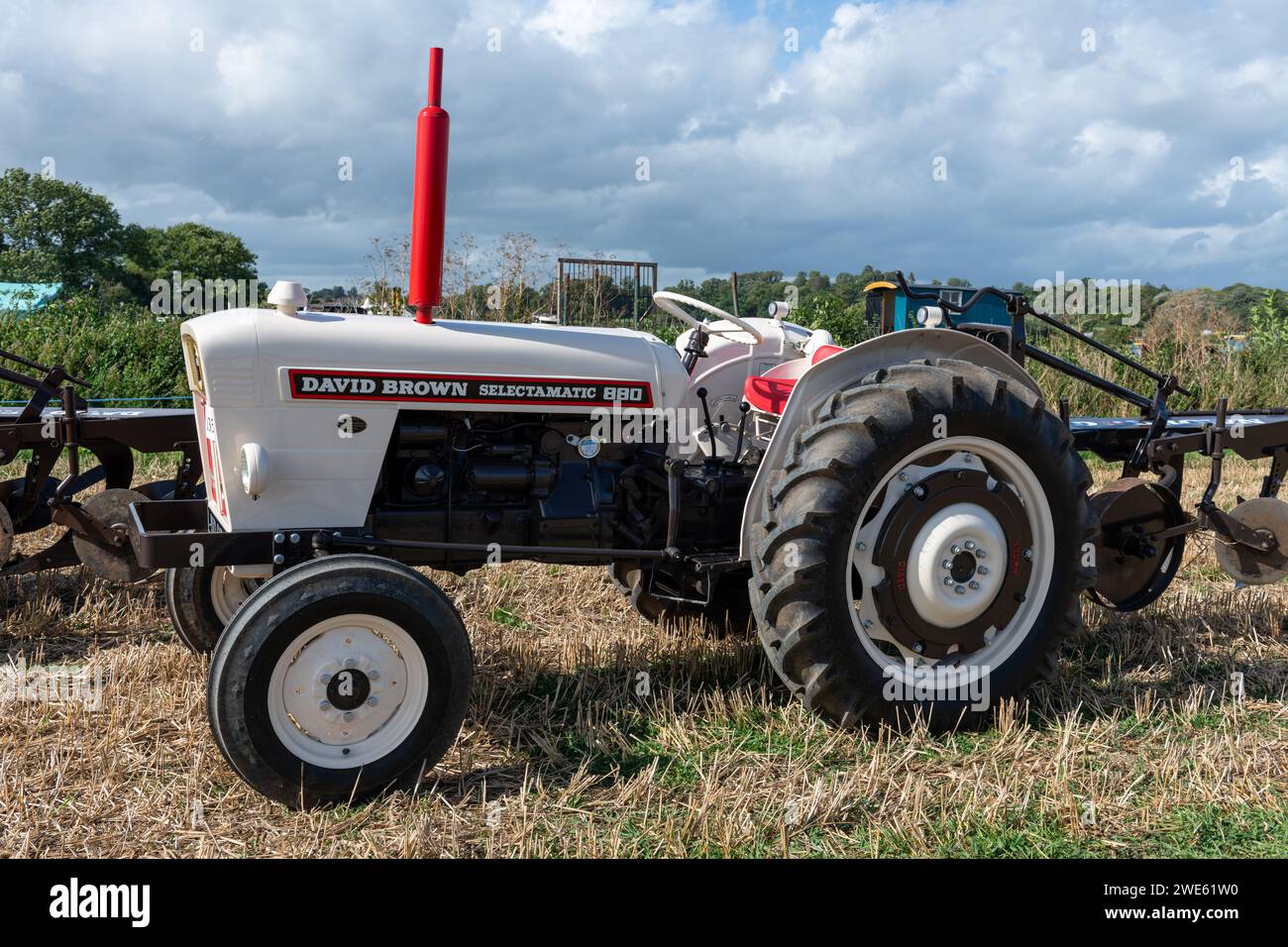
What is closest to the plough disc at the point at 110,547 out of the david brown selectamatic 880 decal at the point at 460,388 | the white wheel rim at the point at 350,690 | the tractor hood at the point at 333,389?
the tractor hood at the point at 333,389

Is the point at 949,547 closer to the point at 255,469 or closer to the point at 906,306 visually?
the point at 255,469

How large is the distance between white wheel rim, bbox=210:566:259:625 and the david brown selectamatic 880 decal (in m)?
1.39

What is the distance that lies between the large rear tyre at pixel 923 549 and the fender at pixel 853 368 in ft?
0.32

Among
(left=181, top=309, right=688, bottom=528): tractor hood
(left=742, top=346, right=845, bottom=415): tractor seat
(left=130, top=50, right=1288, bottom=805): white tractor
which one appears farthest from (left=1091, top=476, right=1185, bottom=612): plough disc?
(left=181, top=309, right=688, bottom=528): tractor hood

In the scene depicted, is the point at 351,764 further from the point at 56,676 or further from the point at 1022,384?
the point at 1022,384

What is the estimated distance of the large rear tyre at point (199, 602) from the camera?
14.3 ft

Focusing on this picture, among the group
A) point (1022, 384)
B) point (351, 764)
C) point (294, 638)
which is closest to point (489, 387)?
point (294, 638)

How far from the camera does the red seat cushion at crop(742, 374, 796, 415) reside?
4.11m

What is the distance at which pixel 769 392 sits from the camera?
4.15 m

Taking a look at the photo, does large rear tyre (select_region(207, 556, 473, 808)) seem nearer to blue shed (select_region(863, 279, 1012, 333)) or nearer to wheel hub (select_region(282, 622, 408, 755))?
wheel hub (select_region(282, 622, 408, 755))

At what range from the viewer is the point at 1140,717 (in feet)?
13.1

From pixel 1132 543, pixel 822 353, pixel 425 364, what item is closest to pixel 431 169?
pixel 425 364

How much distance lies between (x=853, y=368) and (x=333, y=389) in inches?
71.4
